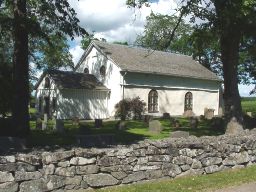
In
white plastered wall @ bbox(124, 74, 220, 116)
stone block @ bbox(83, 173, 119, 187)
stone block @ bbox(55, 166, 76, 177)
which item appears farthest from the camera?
white plastered wall @ bbox(124, 74, 220, 116)

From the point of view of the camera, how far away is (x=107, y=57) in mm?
44000

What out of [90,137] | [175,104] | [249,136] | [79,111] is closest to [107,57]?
[79,111]

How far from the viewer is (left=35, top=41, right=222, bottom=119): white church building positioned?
41312mm

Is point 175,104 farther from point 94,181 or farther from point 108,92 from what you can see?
point 94,181

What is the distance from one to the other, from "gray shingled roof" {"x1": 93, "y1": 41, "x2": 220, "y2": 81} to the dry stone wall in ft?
94.3

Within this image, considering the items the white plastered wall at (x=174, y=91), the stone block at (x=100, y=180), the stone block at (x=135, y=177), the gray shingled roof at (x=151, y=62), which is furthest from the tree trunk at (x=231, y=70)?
the white plastered wall at (x=174, y=91)

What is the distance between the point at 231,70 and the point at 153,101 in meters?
24.7

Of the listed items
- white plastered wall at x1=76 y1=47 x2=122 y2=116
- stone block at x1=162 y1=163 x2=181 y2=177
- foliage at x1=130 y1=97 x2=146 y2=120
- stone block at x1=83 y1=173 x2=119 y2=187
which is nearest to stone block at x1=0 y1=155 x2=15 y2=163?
stone block at x1=83 y1=173 x2=119 y2=187

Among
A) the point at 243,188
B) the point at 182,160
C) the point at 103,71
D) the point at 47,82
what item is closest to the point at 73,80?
the point at 47,82

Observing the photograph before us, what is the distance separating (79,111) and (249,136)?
28.3 m

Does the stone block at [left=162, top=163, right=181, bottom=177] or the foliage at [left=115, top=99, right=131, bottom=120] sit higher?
the foliage at [left=115, top=99, right=131, bottom=120]

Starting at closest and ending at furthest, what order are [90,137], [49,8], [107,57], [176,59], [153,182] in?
1. [153,182]
2. [90,137]
3. [49,8]
4. [107,57]
5. [176,59]

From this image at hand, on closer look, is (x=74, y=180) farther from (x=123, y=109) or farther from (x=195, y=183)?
(x=123, y=109)

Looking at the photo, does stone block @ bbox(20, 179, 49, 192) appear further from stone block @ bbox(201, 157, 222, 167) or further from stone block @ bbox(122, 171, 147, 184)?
stone block @ bbox(201, 157, 222, 167)
